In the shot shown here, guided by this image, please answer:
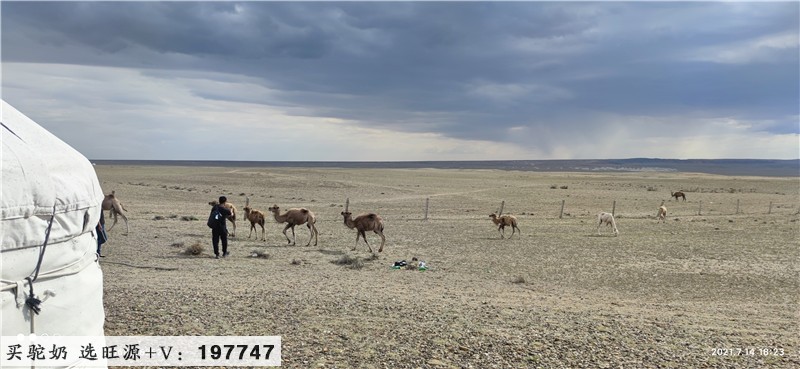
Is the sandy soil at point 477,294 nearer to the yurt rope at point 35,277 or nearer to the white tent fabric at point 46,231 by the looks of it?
the white tent fabric at point 46,231

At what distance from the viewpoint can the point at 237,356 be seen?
7.16m

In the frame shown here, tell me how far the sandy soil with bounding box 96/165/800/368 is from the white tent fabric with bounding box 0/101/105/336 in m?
2.54

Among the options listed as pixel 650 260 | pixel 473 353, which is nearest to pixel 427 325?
pixel 473 353

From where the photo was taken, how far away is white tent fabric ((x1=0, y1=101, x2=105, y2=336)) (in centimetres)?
455

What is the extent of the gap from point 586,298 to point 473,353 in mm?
5706

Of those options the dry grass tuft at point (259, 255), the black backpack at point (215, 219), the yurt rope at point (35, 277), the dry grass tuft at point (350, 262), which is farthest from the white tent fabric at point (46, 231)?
the dry grass tuft at point (259, 255)

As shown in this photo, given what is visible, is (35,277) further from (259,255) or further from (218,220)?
(259,255)

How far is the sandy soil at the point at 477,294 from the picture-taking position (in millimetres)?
7762

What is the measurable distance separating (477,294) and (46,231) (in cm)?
875

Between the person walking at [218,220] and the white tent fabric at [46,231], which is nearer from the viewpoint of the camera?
the white tent fabric at [46,231]

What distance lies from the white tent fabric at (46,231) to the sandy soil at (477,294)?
254cm

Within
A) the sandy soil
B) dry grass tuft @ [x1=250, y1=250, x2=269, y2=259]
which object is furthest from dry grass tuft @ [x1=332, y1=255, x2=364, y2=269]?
dry grass tuft @ [x1=250, y1=250, x2=269, y2=259]

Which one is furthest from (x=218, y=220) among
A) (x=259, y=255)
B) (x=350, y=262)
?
(x=350, y=262)

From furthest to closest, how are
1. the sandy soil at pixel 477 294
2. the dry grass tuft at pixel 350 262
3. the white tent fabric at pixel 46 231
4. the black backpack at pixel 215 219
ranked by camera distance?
the dry grass tuft at pixel 350 262 < the black backpack at pixel 215 219 < the sandy soil at pixel 477 294 < the white tent fabric at pixel 46 231
